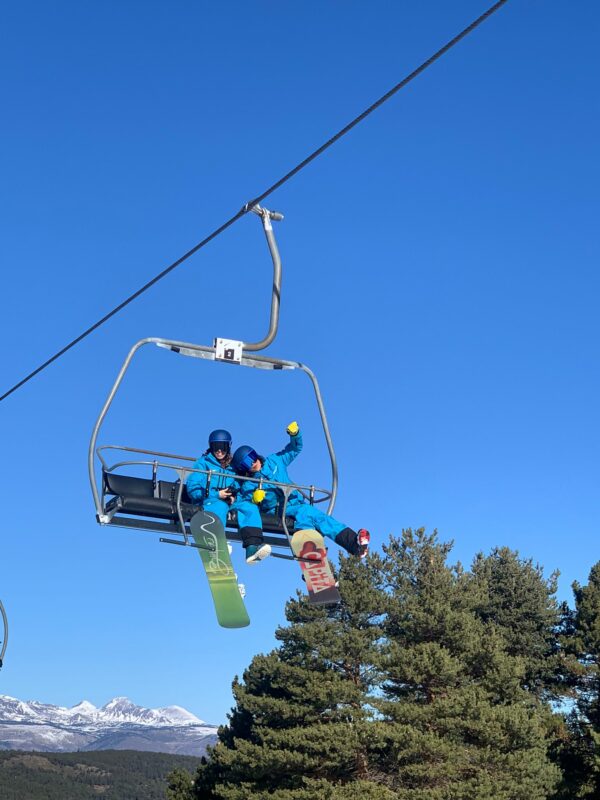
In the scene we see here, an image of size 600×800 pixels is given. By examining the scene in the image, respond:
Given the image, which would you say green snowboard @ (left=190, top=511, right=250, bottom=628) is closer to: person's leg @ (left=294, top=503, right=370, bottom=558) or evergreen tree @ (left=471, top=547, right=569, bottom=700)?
person's leg @ (left=294, top=503, right=370, bottom=558)

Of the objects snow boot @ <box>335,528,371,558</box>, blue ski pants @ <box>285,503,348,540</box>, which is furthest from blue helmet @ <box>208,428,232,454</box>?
snow boot @ <box>335,528,371,558</box>

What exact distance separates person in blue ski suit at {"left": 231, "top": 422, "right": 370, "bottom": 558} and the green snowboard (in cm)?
59

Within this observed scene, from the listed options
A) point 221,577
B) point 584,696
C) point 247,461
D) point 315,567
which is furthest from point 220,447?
point 584,696

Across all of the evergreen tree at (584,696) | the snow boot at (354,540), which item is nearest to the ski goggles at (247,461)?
the snow boot at (354,540)

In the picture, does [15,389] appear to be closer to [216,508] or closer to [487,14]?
[216,508]

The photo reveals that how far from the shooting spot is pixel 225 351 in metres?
9.21

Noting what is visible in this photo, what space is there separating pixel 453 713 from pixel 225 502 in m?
24.3

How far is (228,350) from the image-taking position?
922cm

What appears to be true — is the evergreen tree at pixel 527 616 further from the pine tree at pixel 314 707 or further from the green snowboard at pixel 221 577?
the green snowboard at pixel 221 577

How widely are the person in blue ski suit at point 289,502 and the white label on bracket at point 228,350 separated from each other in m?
1.63

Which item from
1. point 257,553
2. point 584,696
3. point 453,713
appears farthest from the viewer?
point 584,696

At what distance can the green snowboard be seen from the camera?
32.5 ft

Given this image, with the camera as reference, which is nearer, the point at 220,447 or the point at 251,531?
the point at 251,531

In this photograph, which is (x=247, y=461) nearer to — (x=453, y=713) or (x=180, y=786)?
(x=453, y=713)
